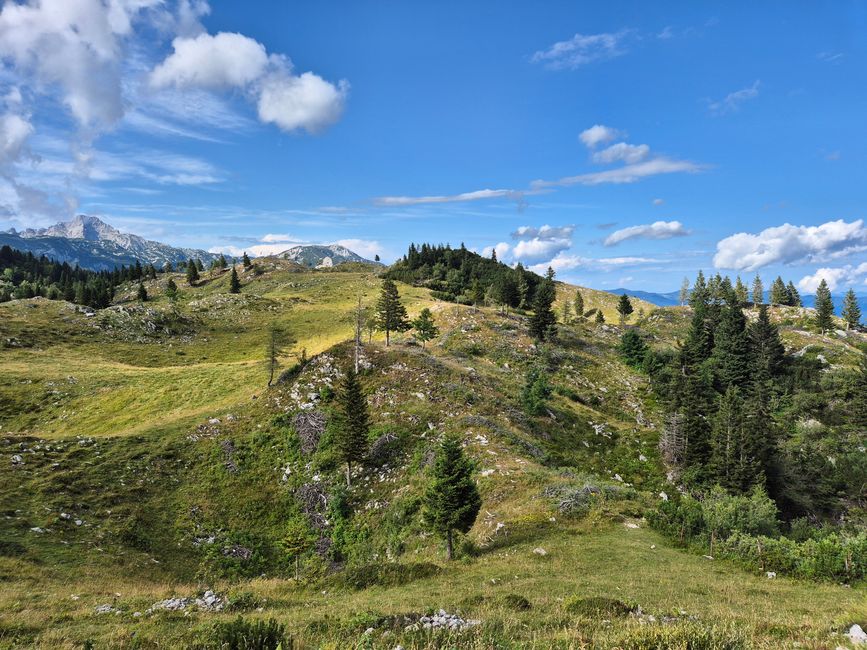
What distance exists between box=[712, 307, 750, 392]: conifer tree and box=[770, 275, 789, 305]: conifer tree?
297 feet

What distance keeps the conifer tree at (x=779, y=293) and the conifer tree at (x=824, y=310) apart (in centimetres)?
2781

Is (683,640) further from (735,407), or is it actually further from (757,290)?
(757,290)

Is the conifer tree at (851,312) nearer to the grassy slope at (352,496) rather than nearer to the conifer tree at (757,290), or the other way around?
the conifer tree at (757,290)

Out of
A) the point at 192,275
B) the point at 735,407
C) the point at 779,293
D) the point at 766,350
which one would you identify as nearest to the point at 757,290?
the point at 779,293

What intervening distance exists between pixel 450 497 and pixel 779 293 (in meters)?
197

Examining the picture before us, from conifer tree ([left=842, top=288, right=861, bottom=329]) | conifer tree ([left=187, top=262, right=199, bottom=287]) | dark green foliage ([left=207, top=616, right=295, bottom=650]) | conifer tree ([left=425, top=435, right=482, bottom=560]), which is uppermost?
conifer tree ([left=187, top=262, right=199, bottom=287])

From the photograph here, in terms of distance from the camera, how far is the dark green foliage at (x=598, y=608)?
44.2 feet

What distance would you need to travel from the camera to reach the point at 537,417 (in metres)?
54.7

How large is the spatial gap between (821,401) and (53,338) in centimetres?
15657

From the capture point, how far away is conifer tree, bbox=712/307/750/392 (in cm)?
8775

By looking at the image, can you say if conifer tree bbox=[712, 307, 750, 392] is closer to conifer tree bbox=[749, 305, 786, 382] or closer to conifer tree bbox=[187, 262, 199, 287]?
conifer tree bbox=[749, 305, 786, 382]

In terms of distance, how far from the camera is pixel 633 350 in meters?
90.2

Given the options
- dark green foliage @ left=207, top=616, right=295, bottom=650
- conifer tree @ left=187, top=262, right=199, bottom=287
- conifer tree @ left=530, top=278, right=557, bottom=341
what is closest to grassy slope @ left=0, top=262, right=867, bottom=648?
dark green foliage @ left=207, top=616, right=295, bottom=650

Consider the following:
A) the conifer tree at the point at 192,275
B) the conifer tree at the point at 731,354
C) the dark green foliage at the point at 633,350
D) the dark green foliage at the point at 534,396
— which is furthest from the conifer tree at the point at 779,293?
the conifer tree at the point at 192,275
